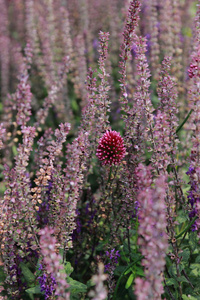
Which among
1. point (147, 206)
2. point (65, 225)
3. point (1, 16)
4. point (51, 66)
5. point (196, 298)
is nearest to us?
point (147, 206)

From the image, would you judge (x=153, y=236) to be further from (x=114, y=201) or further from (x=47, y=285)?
(x=114, y=201)

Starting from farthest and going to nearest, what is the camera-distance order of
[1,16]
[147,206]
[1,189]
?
[1,16] < [1,189] < [147,206]

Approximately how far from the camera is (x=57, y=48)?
5199 mm

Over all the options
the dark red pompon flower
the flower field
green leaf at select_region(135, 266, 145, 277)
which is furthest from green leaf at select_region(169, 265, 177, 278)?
the dark red pompon flower

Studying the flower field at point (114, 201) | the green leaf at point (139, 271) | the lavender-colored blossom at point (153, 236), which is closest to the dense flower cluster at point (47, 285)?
the flower field at point (114, 201)

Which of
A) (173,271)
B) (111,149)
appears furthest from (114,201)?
(173,271)

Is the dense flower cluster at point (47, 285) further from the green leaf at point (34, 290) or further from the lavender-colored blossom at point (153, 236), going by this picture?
the lavender-colored blossom at point (153, 236)

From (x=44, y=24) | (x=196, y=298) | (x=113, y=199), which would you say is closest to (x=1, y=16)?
(x=44, y=24)

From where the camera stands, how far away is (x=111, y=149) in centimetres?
225

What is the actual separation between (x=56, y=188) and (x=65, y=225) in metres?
0.35

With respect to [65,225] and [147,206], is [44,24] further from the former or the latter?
[147,206]

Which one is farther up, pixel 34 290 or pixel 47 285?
pixel 47 285

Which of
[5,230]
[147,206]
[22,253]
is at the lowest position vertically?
[22,253]

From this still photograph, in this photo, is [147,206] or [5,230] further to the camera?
[5,230]
